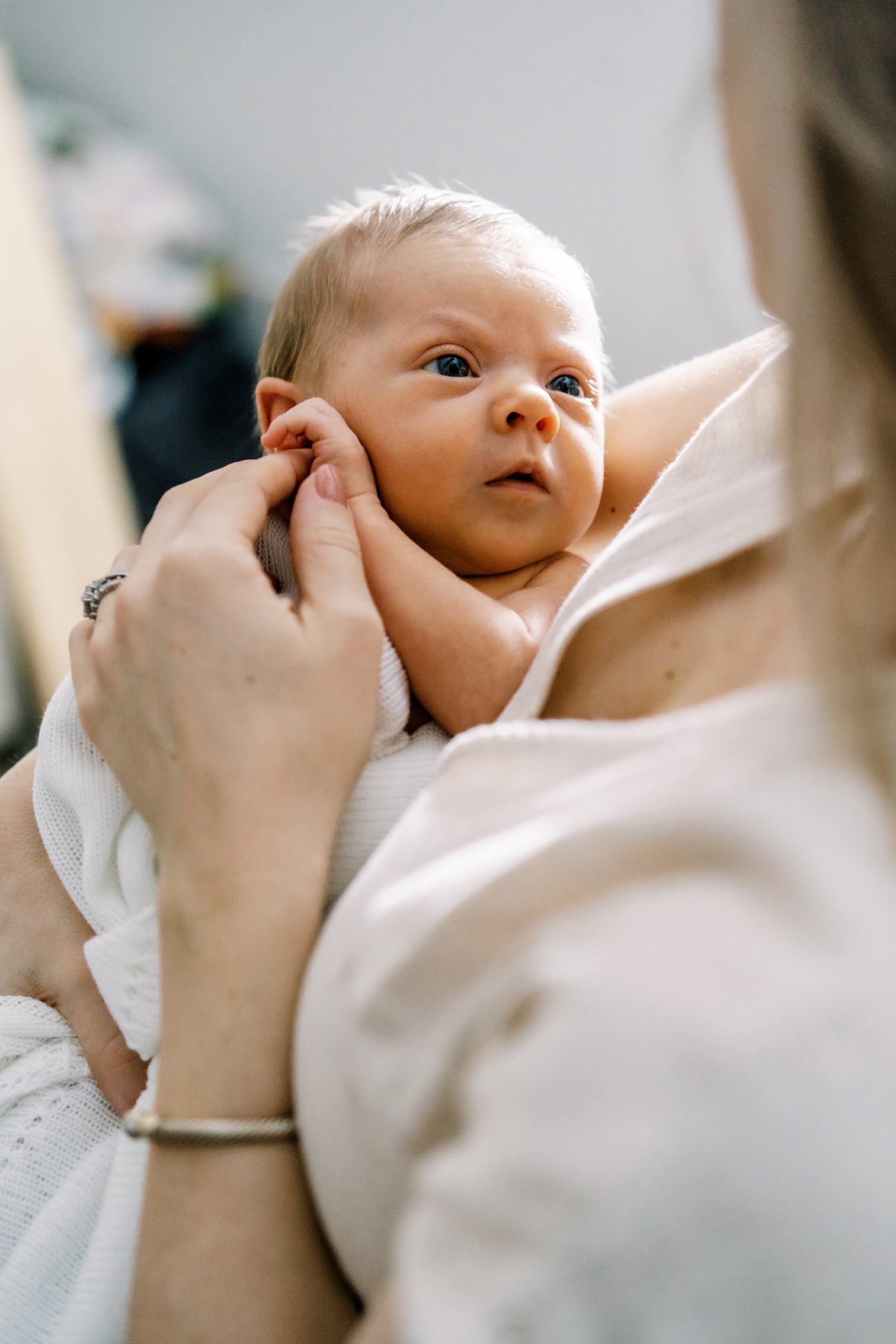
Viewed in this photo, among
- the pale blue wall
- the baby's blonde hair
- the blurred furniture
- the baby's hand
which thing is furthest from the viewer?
the pale blue wall

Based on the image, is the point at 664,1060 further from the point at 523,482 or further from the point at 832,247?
the point at 523,482

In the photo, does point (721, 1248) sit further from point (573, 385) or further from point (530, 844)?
point (573, 385)

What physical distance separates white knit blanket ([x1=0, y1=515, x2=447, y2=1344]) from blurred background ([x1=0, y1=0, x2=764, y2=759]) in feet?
5.70

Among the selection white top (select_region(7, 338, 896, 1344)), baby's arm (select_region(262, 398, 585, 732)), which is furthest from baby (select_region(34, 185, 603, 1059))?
white top (select_region(7, 338, 896, 1344))

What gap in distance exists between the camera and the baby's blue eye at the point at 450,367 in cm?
84

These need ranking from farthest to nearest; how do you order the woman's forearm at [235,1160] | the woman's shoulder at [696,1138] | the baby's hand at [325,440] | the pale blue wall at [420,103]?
the pale blue wall at [420,103] < the baby's hand at [325,440] < the woman's forearm at [235,1160] < the woman's shoulder at [696,1138]

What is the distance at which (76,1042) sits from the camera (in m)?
0.70

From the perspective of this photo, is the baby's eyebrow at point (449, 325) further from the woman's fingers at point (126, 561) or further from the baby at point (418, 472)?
the woman's fingers at point (126, 561)

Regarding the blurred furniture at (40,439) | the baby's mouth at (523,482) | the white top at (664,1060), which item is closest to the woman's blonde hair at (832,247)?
the white top at (664,1060)

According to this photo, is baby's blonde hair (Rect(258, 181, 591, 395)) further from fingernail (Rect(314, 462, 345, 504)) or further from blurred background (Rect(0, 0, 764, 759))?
blurred background (Rect(0, 0, 764, 759))

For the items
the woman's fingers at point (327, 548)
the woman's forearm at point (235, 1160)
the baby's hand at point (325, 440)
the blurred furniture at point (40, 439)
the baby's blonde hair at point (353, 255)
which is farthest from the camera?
the blurred furniture at point (40, 439)

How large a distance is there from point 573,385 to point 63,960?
0.65 m

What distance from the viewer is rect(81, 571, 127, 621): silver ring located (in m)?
0.70

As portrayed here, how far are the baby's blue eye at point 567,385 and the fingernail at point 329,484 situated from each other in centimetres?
25
